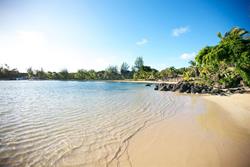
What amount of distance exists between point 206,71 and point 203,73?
1486 mm


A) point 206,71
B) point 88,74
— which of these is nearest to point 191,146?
point 206,71

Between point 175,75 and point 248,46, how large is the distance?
194ft

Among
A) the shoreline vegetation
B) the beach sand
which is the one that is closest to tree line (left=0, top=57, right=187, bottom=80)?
the shoreline vegetation

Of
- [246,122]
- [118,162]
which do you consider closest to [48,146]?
[118,162]

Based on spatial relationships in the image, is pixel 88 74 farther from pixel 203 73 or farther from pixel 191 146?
pixel 191 146

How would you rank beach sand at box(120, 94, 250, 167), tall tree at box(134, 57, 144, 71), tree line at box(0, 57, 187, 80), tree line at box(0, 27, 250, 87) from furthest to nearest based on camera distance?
tall tree at box(134, 57, 144, 71), tree line at box(0, 57, 187, 80), tree line at box(0, 27, 250, 87), beach sand at box(120, 94, 250, 167)

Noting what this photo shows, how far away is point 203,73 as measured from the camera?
1565 inches

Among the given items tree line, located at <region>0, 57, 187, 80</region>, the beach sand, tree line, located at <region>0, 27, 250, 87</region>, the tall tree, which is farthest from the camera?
the tall tree

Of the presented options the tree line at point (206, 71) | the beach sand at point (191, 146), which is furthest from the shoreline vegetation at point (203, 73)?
the beach sand at point (191, 146)

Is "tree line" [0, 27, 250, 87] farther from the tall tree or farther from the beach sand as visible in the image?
the beach sand

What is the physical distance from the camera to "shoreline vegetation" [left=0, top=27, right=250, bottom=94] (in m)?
22.5

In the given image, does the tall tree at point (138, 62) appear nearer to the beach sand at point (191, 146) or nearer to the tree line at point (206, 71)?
the tree line at point (206, 71)

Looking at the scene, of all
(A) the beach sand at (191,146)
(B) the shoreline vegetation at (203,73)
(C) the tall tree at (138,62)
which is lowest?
(A) the beach sand at (191,146)

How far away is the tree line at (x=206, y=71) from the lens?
22.3m
